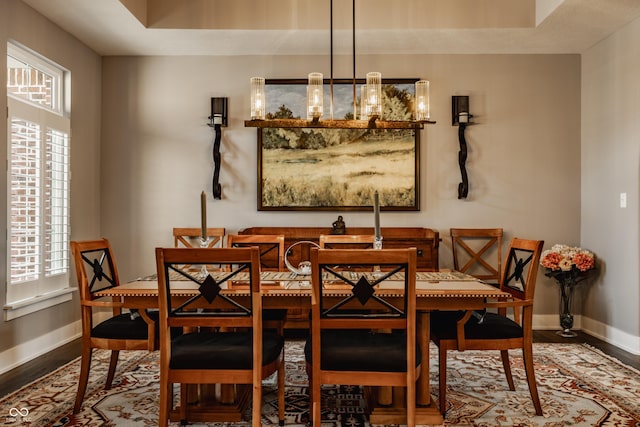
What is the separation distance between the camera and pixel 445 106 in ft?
16.6

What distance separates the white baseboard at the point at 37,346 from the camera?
361 centimetres

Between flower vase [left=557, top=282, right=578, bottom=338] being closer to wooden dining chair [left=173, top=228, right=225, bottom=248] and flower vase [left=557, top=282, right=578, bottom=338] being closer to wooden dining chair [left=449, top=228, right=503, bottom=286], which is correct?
wooden dining chair [left=449, top=228, right=503, bottom=286]

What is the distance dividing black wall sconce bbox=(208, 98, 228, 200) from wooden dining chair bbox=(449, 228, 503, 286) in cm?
233

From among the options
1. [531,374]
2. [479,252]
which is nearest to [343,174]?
[479,252]

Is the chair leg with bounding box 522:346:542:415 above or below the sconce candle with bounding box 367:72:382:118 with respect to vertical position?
below

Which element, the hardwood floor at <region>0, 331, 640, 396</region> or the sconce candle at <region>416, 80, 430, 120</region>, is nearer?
the sconce candle at <region>416, 80, 430, 120</region>

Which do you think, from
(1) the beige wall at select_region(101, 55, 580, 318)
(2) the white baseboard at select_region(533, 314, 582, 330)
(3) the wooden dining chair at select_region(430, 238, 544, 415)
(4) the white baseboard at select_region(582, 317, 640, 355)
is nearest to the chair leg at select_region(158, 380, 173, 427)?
(3) the wooden dining chair at select_region(430, 238, 544, 415)

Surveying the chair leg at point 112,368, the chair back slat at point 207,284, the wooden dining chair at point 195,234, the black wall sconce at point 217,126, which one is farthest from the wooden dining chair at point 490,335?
the black wall sconce at point 217,126

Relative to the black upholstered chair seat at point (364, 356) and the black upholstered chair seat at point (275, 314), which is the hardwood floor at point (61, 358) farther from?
the black upholstered chair seat at point (364, 356)

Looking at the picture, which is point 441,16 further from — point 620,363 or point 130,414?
point 130,414

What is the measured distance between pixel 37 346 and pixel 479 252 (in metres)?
3.91

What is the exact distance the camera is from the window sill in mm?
3637

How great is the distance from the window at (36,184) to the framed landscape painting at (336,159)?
69.7 inches

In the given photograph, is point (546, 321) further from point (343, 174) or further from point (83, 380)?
point (83, 380)
